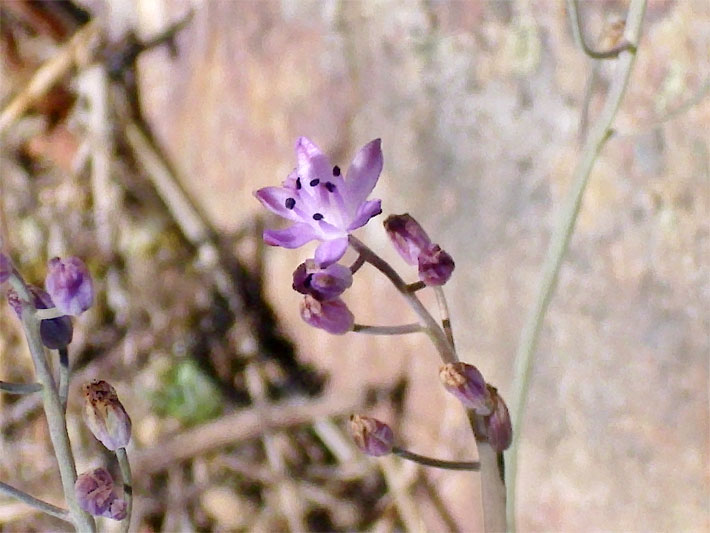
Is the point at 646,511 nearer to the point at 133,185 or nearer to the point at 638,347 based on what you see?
the point at 638,347

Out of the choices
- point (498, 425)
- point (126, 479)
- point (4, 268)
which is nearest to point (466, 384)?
point (498, 425)

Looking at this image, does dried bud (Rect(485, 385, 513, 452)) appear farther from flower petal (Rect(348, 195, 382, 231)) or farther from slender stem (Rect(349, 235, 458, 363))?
flower petal (Rect(348, 195, 382, 231))

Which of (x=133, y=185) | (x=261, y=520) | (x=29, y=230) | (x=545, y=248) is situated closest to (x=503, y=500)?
(x=545, y=248)

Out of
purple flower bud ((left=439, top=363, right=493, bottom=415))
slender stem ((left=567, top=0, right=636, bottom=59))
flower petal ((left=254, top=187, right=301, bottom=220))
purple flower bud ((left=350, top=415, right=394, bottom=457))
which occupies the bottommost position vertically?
purple flower bud ((left=350, top=415, right=394, bottom=457))

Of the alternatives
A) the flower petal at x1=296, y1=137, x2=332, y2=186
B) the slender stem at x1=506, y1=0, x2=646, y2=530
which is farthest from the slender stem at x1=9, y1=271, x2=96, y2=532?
the slender stem at x1=506, y1=0, x2=646, y2=530

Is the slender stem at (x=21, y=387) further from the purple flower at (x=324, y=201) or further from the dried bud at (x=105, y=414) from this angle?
the purple flower at (x=324, y=201)

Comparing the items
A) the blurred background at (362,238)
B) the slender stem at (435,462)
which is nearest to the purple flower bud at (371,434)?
the slender stem at (435,462)

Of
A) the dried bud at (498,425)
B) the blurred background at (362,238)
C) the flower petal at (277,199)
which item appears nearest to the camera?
the dried bud at (498,425)
